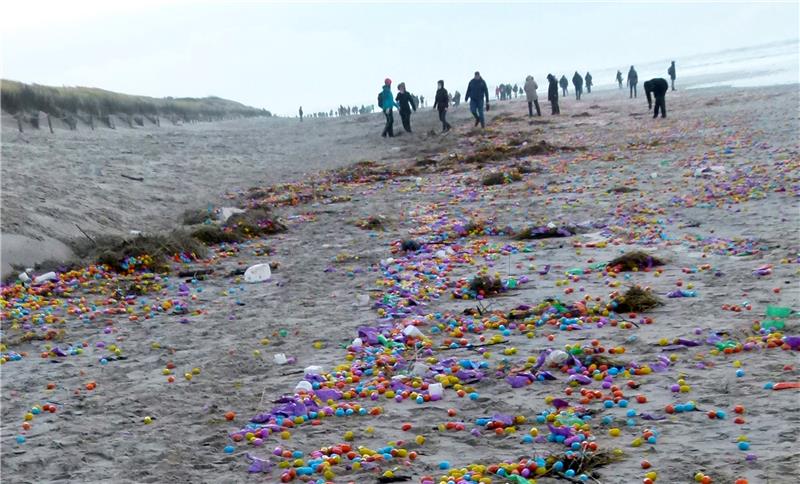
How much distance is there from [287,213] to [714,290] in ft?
27.9

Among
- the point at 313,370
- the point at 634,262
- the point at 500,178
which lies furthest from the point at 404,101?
the point at 313,370

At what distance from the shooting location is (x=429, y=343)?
5.78 metres

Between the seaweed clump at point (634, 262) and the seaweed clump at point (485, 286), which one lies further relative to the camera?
the seaweed clump at point (634, 262)

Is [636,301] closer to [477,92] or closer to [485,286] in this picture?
[485,286]

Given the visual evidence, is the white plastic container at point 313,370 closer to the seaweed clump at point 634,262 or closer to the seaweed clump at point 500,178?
the seaweed clump at point 634,262

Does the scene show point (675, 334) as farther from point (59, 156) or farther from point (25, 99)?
point (25, 99)

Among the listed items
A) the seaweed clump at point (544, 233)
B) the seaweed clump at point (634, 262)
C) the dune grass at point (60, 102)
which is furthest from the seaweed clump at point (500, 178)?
the dune grass at point (60, 102)

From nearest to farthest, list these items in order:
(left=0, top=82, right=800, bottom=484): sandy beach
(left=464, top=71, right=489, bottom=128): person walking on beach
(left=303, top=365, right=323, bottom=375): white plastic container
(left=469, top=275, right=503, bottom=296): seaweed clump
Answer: (left=0, top=82, right=800, bottom=484): sandy beach → (left=303, top=365, right=323, bottom=375): white plastic container → (left=469, top=275, right=503, bottom=296): seaweed clump → (left=464, top=71, right=489, bottom=128): person walking on beach

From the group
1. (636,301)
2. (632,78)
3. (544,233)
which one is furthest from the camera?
(632,78)

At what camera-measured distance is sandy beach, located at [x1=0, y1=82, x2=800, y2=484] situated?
3.84 metres

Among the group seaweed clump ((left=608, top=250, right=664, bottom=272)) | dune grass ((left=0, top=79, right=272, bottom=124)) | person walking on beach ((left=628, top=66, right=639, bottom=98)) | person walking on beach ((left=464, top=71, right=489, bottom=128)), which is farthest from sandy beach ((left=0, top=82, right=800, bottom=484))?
person walking on beach ((left=628, top=66, right=639, bottom=98))

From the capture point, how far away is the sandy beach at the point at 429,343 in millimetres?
3844

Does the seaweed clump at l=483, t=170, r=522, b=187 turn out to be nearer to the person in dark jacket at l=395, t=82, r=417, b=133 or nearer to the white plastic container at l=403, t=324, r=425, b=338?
the white plastic container at l=403, t=324, r=425, b=338

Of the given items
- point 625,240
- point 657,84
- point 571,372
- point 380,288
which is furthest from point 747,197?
point 657,84
